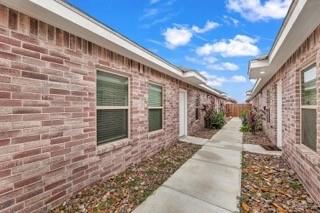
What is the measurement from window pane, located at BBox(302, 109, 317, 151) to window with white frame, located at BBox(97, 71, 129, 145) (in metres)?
4.09

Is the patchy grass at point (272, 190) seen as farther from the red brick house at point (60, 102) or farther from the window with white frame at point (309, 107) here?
the red brick house at point (60, 102)

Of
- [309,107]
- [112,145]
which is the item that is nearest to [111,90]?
[112,145]

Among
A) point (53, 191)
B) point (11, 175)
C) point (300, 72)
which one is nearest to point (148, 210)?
point (53, 191)

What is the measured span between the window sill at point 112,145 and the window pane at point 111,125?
10 cm

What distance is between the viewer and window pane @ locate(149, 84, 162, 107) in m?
6.03

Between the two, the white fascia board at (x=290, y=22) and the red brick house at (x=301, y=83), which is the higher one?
the white fascia board at (x=290, y=22)

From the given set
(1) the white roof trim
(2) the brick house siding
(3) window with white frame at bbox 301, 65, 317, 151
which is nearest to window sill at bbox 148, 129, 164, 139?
(1) the white roof trim

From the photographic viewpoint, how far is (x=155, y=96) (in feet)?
20.9

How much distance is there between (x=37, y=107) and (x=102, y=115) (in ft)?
4.84

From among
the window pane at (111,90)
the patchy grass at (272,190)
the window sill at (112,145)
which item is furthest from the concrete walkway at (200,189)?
the window pane at (111,90)

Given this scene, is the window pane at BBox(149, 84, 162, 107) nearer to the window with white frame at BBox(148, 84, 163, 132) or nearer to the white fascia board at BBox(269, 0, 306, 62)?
the window with white frame at BBox(148, 84, 163, 132)

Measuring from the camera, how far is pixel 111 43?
11.9ft

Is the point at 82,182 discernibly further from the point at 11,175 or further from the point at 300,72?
the point at 300,72

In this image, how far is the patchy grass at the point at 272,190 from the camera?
2.94m
